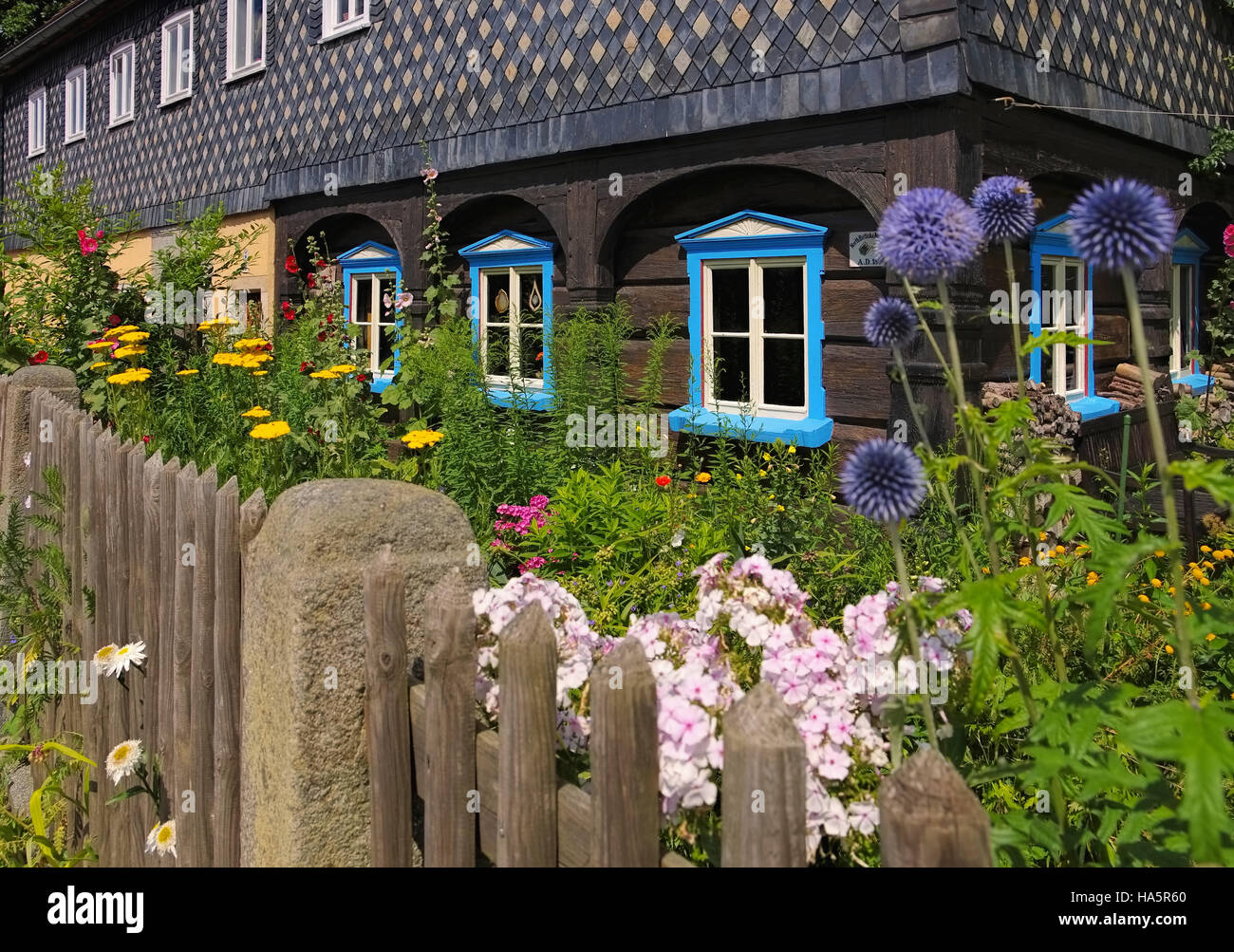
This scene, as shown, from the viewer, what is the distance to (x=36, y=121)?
16453mm

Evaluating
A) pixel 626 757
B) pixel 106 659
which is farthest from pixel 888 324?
pixel 106 659

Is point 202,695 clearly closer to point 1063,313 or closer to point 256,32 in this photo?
point 1063,313

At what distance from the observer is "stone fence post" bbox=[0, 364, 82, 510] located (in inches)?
173

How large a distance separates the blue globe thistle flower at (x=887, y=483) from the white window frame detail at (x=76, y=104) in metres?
15.8

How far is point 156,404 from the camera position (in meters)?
6.40

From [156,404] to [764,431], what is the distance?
375cm

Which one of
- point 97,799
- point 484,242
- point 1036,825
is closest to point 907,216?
point 1036,825

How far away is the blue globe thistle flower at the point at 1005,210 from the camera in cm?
200

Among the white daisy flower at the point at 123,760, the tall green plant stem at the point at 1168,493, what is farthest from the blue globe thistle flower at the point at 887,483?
the white daisy flower at the point at 123,760

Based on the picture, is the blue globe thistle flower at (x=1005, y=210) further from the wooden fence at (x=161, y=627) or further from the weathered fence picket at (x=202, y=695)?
the weathered fence picket at (x=202, y=695)

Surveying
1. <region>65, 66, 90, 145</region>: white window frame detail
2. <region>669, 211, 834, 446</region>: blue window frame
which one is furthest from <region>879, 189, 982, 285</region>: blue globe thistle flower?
<region>65, 66, 90, 145</region>: white window frame detail

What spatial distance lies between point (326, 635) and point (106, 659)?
1437mm
